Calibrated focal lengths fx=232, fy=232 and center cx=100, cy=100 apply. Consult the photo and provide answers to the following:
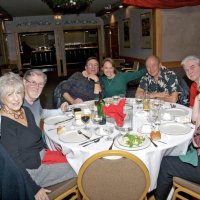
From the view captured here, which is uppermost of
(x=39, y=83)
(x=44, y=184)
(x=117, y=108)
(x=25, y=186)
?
(x=39, y=83)

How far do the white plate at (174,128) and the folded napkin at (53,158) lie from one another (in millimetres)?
831

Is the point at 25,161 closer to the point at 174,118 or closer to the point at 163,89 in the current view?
the point at 174,118

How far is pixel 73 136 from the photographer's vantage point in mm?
1889

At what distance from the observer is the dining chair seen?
1.65m

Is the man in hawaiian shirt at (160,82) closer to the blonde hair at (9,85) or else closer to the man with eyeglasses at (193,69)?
the man with eyeglasses at (193,69)

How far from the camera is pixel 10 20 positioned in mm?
10195

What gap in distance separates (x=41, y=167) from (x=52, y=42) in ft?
47.7

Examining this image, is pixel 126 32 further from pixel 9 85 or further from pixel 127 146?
pixel 127 146

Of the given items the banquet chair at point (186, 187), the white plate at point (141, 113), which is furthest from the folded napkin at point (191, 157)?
the white plate at point (141, 113)

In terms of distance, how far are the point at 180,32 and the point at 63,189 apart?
238 inches

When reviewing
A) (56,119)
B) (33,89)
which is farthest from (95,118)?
(33,89)

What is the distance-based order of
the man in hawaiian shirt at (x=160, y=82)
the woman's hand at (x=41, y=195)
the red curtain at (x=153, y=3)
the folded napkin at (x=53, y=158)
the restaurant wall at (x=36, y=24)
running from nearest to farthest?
the woman's hand at (x=41, y=195) → the folded napkin at (x=53, y=158) → the red curtain at (x=153, y=3) → the man in hawaiian shirt at (x=160, y=82) → the restaurant wall at (x=36, y=24)

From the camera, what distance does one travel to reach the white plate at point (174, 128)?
184 centimetres

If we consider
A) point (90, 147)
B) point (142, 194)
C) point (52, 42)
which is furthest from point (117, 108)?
point (52, 42)
